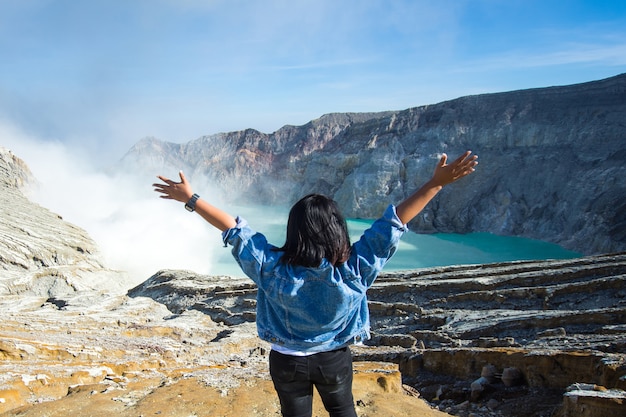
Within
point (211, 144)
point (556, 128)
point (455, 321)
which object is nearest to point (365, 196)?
point (556, 128)

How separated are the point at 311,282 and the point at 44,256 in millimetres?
19120

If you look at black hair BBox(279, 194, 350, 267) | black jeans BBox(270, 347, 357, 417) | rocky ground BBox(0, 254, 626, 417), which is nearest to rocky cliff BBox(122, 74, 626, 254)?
rocky ground BBox(0, 254, 626, 417)

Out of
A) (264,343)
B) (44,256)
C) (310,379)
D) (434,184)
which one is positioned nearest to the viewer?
(310,379)

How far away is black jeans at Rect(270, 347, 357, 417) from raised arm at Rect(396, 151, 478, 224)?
77 cm

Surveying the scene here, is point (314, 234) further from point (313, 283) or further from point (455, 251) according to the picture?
point (455, 251)

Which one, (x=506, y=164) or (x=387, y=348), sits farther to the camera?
(x=506, y=164)

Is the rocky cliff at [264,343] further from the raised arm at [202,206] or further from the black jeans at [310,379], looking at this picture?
the raised arm at [202,206]

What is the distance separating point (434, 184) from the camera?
2.75 metres

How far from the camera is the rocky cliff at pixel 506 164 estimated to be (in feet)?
116

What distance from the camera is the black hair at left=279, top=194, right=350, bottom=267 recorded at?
96.6 inches

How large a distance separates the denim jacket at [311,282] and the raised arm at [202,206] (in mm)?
63

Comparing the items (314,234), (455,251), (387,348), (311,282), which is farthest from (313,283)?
(455,251)

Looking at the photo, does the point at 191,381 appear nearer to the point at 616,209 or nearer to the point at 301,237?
the point at 301,237

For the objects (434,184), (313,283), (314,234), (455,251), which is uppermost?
(434,184)
